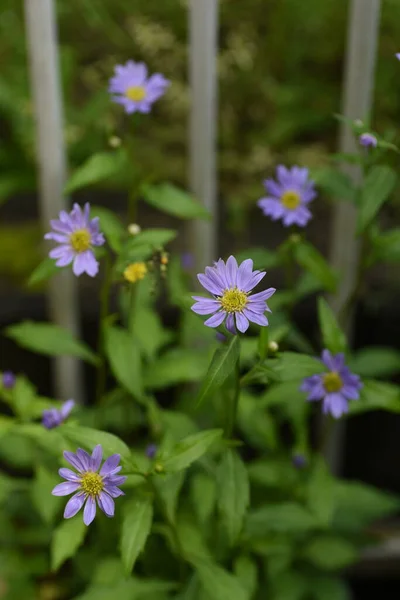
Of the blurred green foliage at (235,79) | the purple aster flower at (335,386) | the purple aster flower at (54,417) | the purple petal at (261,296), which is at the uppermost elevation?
the blurred green foliage at (235,79)

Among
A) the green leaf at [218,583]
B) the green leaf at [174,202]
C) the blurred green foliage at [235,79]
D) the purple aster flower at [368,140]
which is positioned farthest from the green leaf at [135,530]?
the blurred green foliage at [235,79]

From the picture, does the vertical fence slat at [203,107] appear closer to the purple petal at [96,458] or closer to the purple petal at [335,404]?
the purple petal at [335,404]

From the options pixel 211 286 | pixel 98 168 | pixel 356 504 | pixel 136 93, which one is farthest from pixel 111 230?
pixel 356 504

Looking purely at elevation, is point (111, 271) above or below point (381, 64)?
below

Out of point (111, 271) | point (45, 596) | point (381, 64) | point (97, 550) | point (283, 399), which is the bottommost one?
point (45, 596)

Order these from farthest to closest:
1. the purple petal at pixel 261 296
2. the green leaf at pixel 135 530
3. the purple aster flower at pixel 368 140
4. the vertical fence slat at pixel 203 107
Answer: the vertical fence slat at pixel 203 107 < the purple aster flower at pixel 368 140 < the green leaf at pixel 135 530 < the purple petal at pixel 261 296

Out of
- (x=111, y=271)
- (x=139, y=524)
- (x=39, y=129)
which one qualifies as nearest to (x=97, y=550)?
(x=139, y=524)

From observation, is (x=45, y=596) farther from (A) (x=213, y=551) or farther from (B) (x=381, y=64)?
(B) (x=381, y=64)
